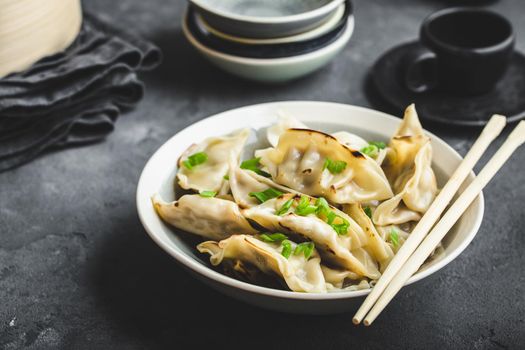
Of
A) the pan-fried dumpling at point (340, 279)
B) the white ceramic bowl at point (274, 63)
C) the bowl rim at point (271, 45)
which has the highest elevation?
the pan-fried dumpling at point (340, 279)

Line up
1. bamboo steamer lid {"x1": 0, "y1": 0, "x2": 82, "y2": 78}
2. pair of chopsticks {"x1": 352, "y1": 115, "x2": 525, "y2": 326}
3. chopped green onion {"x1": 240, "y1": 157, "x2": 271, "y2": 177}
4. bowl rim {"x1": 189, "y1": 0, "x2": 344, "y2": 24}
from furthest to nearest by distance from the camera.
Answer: bowl rim {"x1": 189, "y1": 0, "x2": 344, "y2": 24} → bamboo steamer lid {"x1": 0, "y1": 0, "x2": 82, "y2": 78} → chopped green onion {"x1": 240, "y1": 157, "x2": 271, "y2": 177} → pair of chopsticks {"x1": 352, "y1": 115, "x2": 525, "y2": 326}

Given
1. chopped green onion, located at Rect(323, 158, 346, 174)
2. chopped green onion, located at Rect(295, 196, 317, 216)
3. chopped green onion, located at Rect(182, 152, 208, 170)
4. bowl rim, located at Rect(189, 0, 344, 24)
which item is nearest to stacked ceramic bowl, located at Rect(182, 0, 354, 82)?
bowl rim, located at Rect(189, 0, 344, 24)

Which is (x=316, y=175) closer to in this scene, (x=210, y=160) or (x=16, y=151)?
(x=210, y=160)

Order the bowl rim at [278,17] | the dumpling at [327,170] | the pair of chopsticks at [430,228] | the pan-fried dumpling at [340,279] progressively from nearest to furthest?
the pair of chopsticks at [430,228], the pan-fried dumpling at [340,279], the dumpling at [327,170], the bowl rim at [278,17]

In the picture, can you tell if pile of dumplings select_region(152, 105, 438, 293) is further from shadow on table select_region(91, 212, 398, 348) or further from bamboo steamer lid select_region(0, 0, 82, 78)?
bamboo steamer lid select_region(0, 0, 82, 78)

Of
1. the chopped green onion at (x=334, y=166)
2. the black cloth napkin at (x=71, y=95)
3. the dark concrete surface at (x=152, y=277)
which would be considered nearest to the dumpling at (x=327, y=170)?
the chopped green onion at (x=334, y=166)

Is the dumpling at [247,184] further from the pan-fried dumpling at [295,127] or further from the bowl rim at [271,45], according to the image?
the bowl rim at [271,45]
